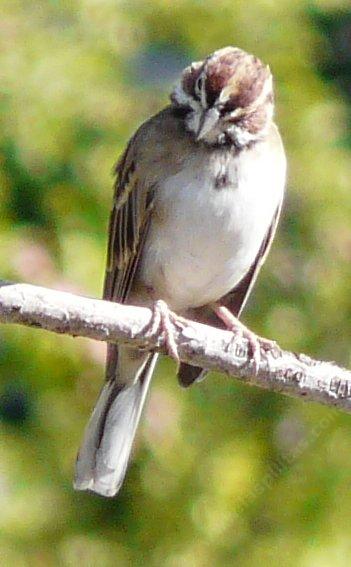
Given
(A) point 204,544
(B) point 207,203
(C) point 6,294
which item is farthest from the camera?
(A) point 204,544

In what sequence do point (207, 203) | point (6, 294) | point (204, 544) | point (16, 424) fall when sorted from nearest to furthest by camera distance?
1. point (6, 294)
2. point (207, 203)
3. point (204, 544)
4. point (16, 424)

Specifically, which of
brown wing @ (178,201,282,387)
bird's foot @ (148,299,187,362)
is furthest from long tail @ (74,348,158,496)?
bird's foot @ (148,299,187,362)

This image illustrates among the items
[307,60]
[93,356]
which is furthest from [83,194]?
[307,60]

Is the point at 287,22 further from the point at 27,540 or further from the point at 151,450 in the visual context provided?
the point at 27,540

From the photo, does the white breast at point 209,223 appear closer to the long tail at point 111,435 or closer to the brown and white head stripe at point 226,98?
the brown and white head stripe at point 226,98

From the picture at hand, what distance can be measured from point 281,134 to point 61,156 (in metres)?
0.62

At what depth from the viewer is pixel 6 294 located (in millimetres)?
3832

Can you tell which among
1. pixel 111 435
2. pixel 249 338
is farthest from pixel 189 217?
pixel 111 435

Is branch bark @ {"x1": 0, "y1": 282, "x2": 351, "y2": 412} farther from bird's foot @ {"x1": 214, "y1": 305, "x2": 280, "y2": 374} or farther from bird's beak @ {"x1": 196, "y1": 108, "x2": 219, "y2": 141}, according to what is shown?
bird's beak @ {"x1": 196, "y1": 108, "x2": 219, "y2": 141}

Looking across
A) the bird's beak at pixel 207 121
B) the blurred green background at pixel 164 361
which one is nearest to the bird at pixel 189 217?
the bird's beak at pixel 207 121

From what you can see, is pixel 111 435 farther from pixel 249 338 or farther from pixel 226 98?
pixel 226 98

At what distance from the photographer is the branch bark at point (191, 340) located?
3852 mm

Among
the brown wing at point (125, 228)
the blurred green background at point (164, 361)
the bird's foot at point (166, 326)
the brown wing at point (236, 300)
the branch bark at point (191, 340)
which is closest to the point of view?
the branch bark at point (191, 340)

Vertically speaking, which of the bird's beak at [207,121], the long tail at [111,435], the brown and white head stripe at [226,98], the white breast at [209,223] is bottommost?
the long tail at [111,435]
